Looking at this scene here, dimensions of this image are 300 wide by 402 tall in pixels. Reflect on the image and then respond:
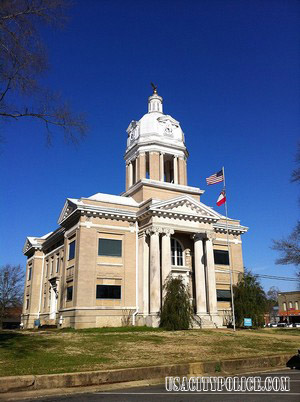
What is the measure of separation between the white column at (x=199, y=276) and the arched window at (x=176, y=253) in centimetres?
196

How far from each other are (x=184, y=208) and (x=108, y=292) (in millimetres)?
10853

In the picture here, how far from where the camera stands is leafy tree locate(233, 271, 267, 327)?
35.0m

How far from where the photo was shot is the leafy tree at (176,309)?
28.9 meters

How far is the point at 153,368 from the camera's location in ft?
37.1

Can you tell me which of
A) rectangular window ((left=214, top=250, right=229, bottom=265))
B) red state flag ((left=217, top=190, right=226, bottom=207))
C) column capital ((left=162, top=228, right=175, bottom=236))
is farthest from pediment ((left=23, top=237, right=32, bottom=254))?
red state flag ((left=217, top=190, right=226, bottom=207))

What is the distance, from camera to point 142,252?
3472 centimetres

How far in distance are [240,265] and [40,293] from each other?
25.5m

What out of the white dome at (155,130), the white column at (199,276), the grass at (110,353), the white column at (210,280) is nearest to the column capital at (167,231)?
the white column at (199,276)

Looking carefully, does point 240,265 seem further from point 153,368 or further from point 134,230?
point 153,368

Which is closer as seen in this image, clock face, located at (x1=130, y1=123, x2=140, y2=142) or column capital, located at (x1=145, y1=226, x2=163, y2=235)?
column capital, located at (x1=145, y1=226, x2=163, y2=235)

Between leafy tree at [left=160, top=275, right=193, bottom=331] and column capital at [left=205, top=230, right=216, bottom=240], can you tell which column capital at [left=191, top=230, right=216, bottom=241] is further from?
leafy tree at [left=160, top=275, right=193, bottom=331]

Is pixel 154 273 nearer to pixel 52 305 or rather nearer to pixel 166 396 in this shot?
pixel 52 305

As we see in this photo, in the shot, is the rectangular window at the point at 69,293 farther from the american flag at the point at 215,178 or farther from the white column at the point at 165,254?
the american flag at the point at 215,178

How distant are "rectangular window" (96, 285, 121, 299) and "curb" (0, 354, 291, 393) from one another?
2051 centimetres
